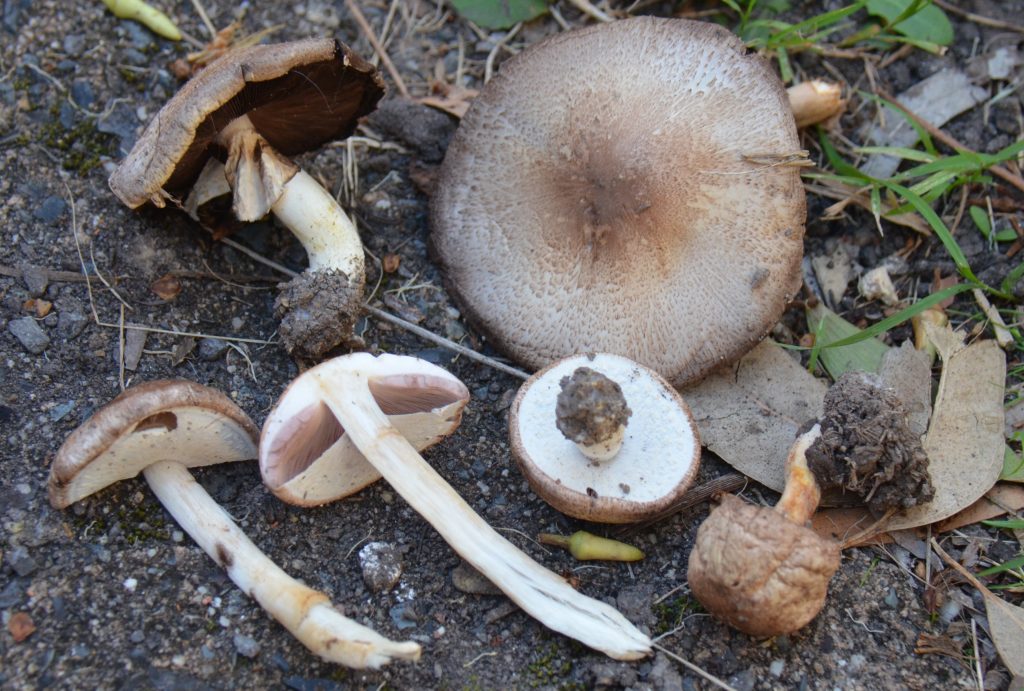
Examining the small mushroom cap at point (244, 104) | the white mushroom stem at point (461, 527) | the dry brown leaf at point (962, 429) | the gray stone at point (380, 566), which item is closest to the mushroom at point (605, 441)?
the white mushroom stem at point (461, 527)

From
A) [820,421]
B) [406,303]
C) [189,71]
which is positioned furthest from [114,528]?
[820,421]

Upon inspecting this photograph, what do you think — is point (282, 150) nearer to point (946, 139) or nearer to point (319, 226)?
point (319, 226)

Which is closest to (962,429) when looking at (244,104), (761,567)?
(761,567)

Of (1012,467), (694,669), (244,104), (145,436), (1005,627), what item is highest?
(244,104)

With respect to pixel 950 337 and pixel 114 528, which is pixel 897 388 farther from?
pixel 114 528

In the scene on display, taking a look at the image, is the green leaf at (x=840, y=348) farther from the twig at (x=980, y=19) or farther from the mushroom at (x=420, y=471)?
the twig at (x=980, y=19)

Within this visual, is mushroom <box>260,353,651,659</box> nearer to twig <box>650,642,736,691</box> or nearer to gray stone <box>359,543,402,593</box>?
twig <box>650,642,736,691</box>
